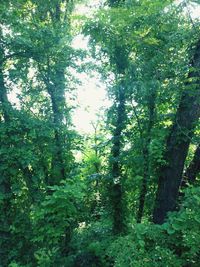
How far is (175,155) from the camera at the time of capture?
5.16 metres

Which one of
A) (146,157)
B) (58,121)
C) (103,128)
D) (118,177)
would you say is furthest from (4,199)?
(146,157)

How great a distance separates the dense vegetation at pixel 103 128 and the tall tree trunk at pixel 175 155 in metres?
0.02

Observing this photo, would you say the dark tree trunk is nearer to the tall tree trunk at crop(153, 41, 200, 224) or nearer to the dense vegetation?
the dense vegetation

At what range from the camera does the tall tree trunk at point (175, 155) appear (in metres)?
5.03

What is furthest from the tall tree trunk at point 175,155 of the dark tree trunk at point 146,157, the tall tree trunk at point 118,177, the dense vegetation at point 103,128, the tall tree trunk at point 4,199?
the tall tree trunk at point 4,199

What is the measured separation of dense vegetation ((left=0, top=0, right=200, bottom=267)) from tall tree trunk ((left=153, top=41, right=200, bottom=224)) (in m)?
0.02

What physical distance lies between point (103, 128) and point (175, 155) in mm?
1891

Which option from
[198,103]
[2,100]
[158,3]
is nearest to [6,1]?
[2,100]

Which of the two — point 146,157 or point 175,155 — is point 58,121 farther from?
point 175,155

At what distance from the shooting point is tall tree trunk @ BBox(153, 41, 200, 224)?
5027 millimetres

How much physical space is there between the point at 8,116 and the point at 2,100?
39 cm

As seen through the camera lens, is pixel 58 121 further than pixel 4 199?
Yes

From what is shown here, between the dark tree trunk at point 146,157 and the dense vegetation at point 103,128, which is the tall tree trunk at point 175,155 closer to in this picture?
the dense vegetation at point 103,128

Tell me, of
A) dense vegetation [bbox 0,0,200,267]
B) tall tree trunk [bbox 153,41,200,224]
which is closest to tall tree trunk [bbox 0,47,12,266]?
dense vegetation [bbox 0,0,200,267]
